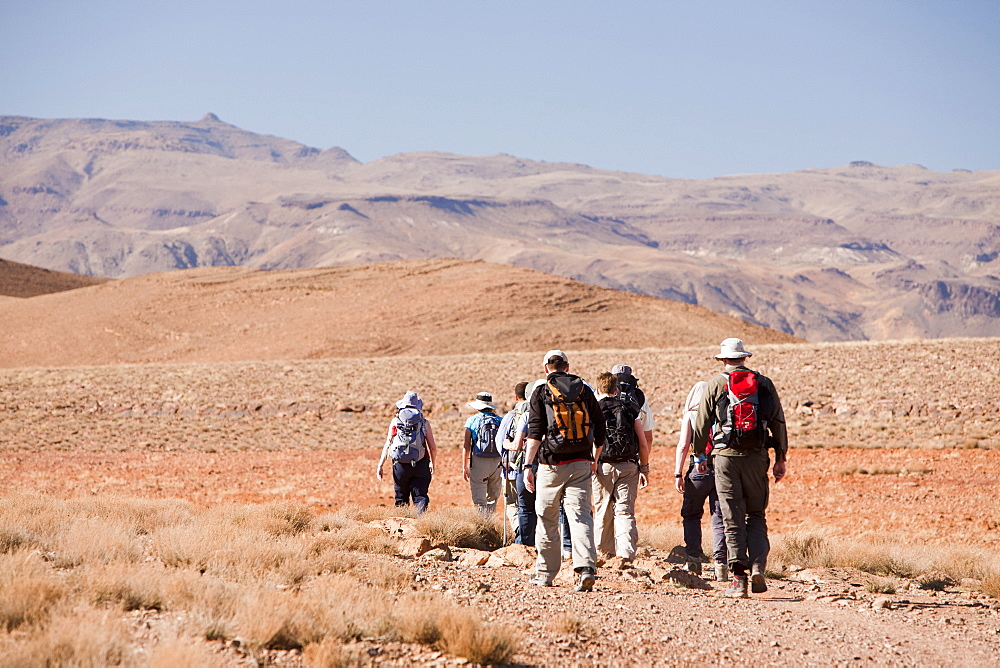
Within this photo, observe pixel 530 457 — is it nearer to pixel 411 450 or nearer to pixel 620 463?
pixel 620 463

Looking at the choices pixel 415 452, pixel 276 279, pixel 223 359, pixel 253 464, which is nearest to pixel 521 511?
pixel 415 452

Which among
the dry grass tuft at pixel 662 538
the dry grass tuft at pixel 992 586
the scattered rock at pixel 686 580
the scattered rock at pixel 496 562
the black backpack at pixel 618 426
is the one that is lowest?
the dry grass tuft at pixel 662 538

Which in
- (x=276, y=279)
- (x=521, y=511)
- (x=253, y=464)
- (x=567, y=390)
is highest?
(x=276, y=279)

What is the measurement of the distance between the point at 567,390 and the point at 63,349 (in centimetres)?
4862

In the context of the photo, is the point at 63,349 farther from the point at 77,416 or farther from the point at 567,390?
the point at 567,390

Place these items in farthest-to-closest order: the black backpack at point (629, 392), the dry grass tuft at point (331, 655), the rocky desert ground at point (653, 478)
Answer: the black backpack at point (629, 392) → the rocky desert ground at point (653, 478) → the dry grass tuft at point (331, 655)

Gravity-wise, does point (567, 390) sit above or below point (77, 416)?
above

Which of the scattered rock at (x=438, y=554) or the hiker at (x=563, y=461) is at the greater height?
the hiker at (x=563, y=461)

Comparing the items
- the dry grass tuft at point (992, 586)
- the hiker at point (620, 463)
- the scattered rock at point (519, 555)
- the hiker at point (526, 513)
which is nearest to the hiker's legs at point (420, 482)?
the hiker at point (526, 513)

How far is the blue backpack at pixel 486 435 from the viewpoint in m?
10.6

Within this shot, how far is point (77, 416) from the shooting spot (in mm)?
29750

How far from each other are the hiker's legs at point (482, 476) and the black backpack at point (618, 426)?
2614mm

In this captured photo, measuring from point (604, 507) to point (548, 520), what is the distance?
1.52 meters

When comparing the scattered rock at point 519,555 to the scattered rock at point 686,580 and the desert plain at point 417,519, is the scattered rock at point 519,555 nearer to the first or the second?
the desert plain at point 417,519
